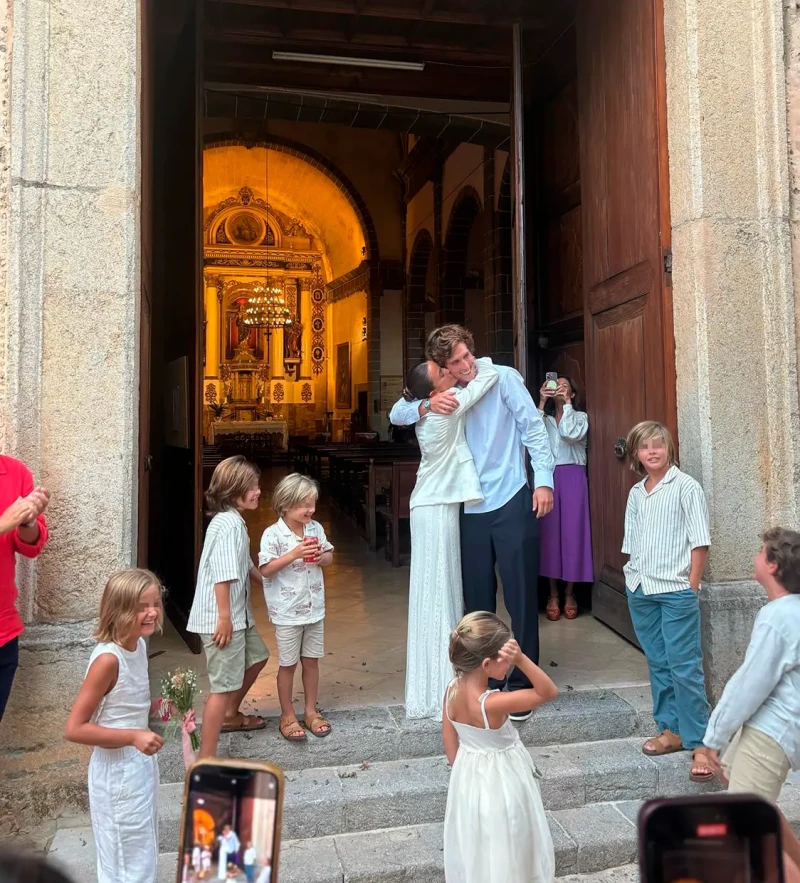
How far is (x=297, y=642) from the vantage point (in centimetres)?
336

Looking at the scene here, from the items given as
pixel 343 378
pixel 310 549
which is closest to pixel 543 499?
pixel 310 549

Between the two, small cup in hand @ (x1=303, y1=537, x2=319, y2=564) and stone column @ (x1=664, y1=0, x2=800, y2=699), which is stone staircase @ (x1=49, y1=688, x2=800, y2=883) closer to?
stone column @ (x1=664, y1=0, x2=800, y2=699)

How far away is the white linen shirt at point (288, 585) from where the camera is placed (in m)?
3.29

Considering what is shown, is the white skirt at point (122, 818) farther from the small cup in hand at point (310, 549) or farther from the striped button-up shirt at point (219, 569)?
the small cup in hand at point (310, 549)

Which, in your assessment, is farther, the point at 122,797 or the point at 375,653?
the point at 375,653

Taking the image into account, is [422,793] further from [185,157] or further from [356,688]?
[185,157]

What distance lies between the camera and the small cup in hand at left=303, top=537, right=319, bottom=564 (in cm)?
323

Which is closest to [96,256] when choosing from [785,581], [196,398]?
[196,398]

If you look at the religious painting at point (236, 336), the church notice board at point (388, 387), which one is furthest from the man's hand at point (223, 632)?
the religious painting at point (236, 336)

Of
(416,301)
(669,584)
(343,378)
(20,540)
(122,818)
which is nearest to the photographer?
(122,818)

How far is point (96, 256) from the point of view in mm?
3275

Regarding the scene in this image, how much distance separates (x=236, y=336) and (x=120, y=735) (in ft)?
68.1

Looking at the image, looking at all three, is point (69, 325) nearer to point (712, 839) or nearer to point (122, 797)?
point (122, 797)

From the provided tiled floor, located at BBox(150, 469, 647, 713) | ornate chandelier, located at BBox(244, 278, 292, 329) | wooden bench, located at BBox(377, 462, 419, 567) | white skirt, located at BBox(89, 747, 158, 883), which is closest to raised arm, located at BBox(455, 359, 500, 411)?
tiled floor, located at BBox(150, 469, 647, 713)
